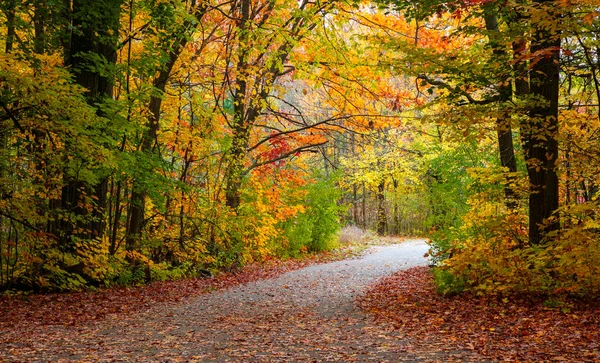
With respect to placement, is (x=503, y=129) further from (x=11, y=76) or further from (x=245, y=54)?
(x=245, y=54)

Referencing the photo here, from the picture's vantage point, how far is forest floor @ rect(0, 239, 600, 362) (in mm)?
5301

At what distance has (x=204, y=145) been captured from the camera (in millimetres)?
12836

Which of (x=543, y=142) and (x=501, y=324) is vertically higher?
(x=543, y=142)

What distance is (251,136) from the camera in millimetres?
16500

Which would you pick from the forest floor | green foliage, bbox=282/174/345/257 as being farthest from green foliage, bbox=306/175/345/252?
the forest floor

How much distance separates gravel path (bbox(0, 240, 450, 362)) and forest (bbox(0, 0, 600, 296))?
2364 mm

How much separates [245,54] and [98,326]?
818 cm

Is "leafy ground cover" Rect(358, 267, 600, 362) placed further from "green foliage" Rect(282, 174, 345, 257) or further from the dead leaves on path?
"green foliage" Rect(282, 174, 345, 257)

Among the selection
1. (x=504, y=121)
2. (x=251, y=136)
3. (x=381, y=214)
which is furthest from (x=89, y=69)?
(x=381, y=214)

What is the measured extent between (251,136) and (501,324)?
1149 centimetres

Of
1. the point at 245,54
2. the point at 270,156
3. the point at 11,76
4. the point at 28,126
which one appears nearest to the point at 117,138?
the point at 28,126

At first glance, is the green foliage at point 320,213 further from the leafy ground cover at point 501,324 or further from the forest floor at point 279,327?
the leafy ground cover at point 501,324

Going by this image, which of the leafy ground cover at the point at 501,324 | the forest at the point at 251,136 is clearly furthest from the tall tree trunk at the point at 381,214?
the leafy ground cover at the point at 501,324

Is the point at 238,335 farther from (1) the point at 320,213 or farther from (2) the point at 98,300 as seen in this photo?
(1) the point at 320,213
